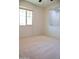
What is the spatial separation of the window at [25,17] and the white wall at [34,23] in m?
0.26

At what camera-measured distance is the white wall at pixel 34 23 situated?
527 cm

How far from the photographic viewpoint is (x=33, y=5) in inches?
234

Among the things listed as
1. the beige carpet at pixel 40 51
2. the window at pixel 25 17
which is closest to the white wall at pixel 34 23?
the window at pixel 25 17

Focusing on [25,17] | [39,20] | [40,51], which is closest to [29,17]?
[25,17]

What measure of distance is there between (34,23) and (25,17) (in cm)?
86

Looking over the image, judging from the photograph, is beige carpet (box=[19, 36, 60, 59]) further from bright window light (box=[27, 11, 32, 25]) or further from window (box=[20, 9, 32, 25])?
bright window light (box=[27, 11, 32, 25])

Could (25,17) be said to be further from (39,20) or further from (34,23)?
(39,20)

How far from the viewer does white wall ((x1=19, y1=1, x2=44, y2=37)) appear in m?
5.27

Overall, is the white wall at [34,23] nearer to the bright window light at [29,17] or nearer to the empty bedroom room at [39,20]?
the empty bedroom room at [39,20]

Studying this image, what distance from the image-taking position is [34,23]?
20.2 feet

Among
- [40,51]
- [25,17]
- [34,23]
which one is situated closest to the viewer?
[40,51]

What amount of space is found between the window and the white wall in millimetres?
259

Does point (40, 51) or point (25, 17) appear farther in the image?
point (25, 17)
